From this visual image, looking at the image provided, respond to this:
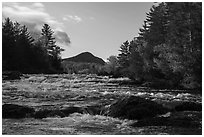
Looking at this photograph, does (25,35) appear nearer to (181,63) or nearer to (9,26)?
(9,26)

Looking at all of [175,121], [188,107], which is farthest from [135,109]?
[188,107]

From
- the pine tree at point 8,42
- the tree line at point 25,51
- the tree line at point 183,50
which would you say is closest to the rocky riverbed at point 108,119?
the tree line at point 183,50

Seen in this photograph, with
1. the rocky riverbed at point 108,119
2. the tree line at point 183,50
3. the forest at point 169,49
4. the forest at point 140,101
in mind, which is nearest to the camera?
the rocky riverbed at point 108,119

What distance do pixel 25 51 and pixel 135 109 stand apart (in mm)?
43360

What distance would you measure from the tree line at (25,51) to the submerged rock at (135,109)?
113 feet

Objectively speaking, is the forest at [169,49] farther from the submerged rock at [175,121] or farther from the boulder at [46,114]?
the boulder at [46,114]

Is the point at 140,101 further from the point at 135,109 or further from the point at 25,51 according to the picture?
the point at 25,51

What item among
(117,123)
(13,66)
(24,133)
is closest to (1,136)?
(24,133)

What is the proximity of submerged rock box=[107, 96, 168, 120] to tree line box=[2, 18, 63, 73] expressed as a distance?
34.4 meters

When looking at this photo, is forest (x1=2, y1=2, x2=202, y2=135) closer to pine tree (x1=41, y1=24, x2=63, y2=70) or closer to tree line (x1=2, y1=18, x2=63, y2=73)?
tree line (x1=2, y1=18, x2=63, y2=73)

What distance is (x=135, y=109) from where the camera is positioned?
8656 millimetres

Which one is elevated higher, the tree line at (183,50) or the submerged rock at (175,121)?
the tree line at (183,50)

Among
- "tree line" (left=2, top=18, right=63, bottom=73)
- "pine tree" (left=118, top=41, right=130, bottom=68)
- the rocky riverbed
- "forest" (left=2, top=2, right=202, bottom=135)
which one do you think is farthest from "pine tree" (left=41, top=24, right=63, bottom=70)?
the rocky riverbed

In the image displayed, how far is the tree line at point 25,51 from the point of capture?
148ft
